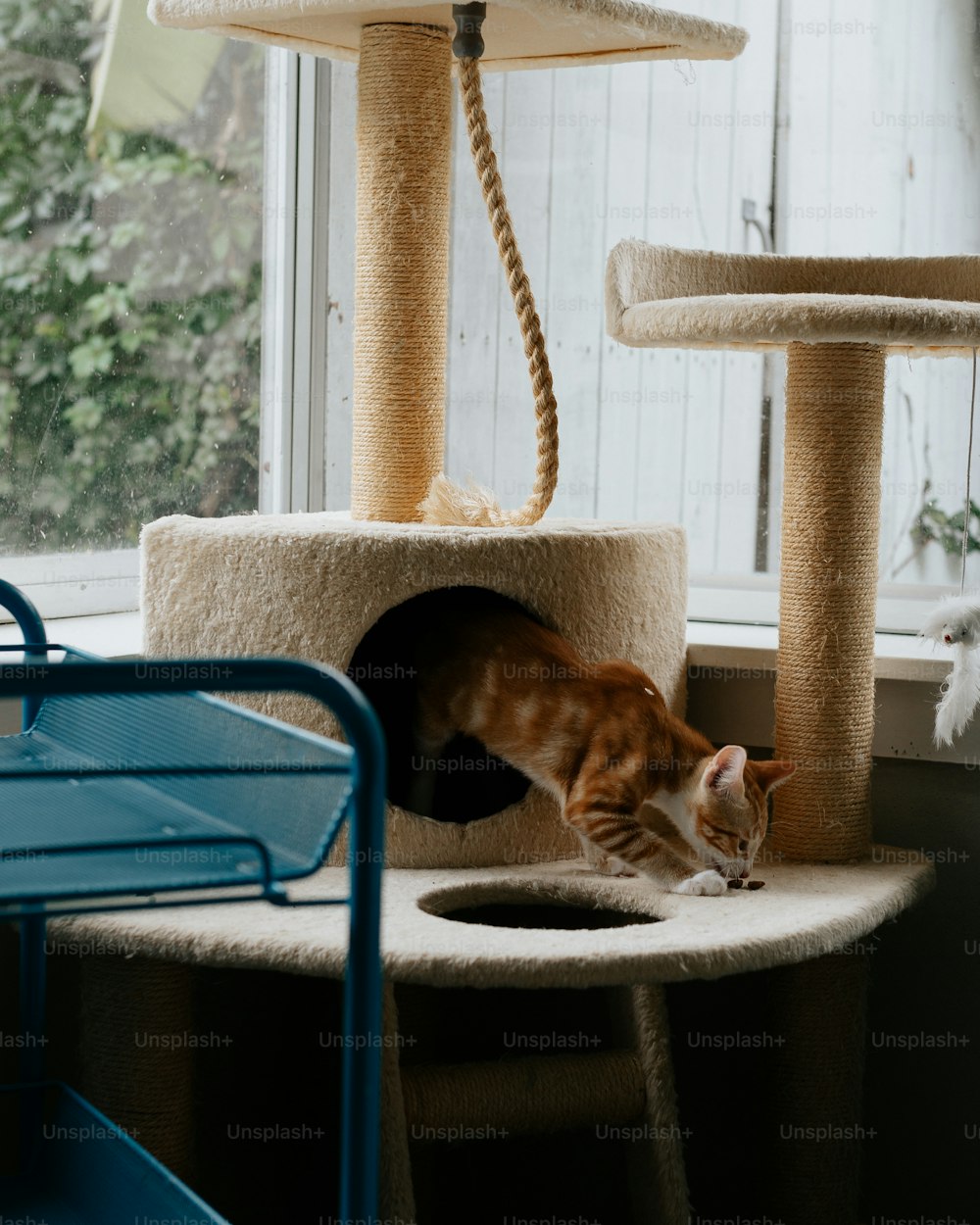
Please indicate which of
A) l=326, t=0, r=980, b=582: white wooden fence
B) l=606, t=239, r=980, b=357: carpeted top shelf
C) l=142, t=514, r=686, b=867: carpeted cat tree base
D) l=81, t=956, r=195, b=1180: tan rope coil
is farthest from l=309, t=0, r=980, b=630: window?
l=81, t=956, r=195, b=1180: tan rope coil

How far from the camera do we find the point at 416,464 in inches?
71.7

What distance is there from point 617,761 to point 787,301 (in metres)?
0.56

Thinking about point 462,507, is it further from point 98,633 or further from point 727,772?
point 98,633

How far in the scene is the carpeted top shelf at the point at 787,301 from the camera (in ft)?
5.13

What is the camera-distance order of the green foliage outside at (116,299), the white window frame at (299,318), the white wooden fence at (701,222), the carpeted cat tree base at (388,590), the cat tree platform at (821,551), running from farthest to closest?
the white window frame at (299,318)
the white wooden fence at (701,222)
the green foliage outside at (116,299)
the cat tree platform at (821,551)
the carpeted cat tree base at (388,590)

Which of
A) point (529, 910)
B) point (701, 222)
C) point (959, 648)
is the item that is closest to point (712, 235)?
point (701, 222)

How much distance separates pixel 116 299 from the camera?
2152mm

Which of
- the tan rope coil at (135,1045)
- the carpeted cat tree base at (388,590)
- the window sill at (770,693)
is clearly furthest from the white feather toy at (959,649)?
the tan rope coil at (135,1045)

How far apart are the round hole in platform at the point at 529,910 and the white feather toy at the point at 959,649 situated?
0.47m

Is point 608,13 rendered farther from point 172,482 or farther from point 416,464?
point 172,482

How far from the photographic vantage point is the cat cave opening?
1.84 m

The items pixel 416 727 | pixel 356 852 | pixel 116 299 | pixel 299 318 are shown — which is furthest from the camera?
pixel 299 318

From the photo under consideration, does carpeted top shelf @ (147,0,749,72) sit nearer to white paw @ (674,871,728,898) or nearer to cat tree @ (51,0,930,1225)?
cat tree @ (51,0,930,1225)

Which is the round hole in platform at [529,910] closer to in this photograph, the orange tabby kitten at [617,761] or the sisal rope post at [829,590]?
the orange tabby kitten at [617,761]
